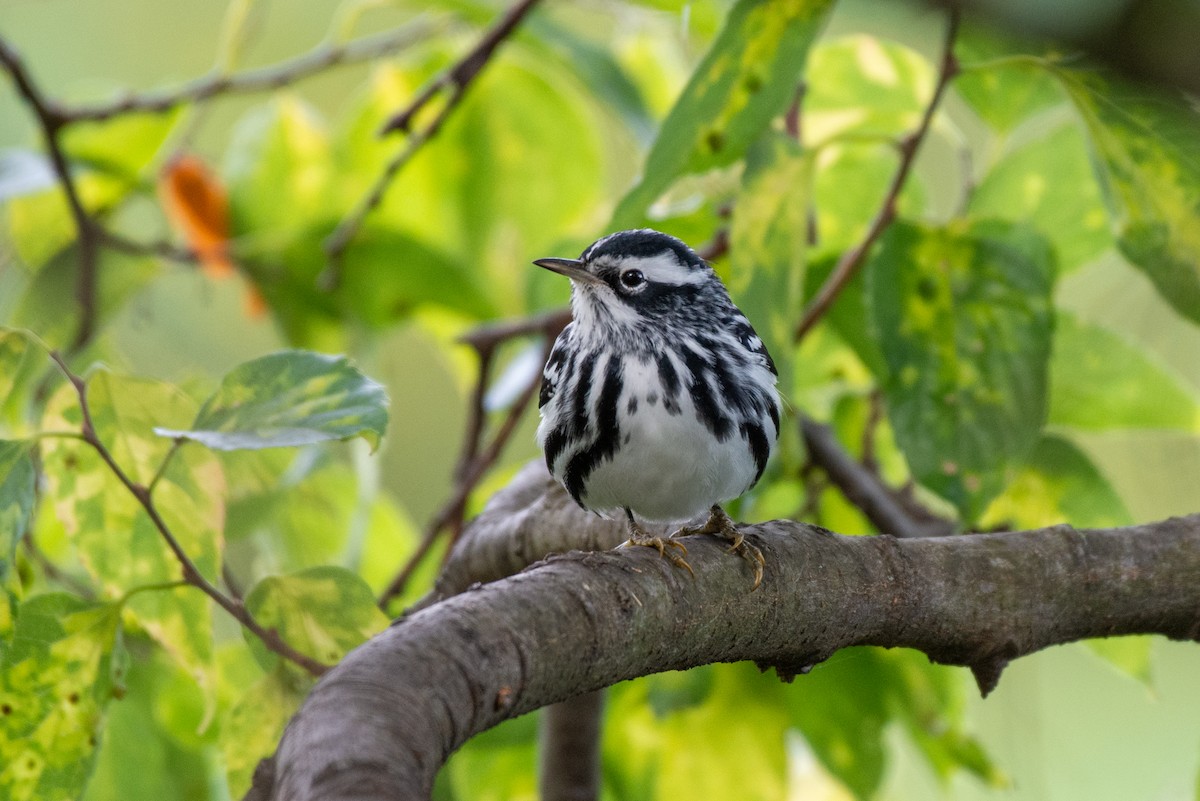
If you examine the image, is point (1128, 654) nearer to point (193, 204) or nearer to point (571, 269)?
point (571, 269)

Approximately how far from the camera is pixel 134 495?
1280 millimetres

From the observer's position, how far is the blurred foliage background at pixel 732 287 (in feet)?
4.37

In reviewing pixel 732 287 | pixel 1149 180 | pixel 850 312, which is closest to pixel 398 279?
pixel 850 312

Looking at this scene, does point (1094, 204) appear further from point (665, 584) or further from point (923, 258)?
point (665, 584)

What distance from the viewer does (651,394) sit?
5.43ft

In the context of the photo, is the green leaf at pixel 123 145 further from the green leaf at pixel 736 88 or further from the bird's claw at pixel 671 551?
the bird's claw at pixel 671 551

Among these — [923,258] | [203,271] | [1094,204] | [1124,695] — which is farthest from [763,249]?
[203,271]

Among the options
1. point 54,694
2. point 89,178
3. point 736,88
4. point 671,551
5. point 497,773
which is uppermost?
point 736,88

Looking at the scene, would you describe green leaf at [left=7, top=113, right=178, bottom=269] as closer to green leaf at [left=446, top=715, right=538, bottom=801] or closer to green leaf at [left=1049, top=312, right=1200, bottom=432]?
green leaf at [left=446, top=715, right=538, bottom=801]

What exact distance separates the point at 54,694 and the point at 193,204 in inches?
58.8

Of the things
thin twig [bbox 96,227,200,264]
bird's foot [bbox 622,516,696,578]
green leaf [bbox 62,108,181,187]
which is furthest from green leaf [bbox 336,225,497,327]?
bird's foot [bbox 622,516,696,578]

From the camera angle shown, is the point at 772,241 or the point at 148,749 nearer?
the point at 772,241

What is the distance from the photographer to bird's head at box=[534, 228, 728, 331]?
1814 mm

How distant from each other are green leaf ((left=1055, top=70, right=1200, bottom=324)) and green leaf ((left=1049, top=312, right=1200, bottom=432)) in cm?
41
